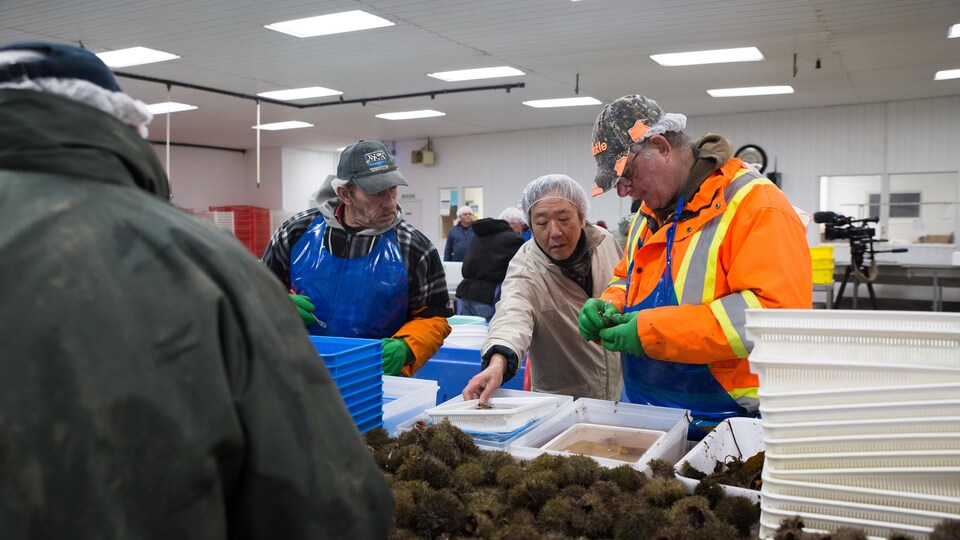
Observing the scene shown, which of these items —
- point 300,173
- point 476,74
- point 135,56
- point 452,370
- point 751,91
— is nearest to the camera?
point 452,370

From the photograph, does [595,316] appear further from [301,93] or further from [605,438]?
[301,93]

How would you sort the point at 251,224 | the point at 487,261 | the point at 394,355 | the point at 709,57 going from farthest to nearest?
the point at 251,224 < the point at 709,57 < the point at 487,261 < the point at 394,355

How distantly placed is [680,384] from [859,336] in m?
0.89

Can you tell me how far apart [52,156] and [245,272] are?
0.65ft

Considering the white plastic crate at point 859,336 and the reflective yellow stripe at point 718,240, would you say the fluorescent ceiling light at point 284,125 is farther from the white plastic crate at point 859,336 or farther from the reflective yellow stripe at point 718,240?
the white plastic crate at point 859,336

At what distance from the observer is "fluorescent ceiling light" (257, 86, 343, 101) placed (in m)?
8.55

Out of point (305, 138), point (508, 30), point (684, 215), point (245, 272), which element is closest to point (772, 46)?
point (508, 30)

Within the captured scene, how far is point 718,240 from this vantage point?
1.78m

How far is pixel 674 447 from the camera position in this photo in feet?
5.49

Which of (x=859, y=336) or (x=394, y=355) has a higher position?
(x=859, y=336)

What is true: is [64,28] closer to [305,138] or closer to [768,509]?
[768,509]

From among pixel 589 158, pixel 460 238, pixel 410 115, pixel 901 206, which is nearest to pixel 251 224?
pixel 410 115

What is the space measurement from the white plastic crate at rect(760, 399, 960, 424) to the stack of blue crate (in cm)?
95

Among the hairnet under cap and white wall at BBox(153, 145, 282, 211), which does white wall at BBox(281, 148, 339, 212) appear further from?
the hairnet under cap
